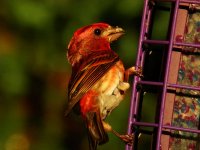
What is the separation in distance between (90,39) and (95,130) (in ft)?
3.16

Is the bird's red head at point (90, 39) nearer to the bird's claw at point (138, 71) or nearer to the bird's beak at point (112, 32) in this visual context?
the bird's beak at point (112, 32)

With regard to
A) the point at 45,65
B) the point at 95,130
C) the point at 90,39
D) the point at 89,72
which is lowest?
the point at 95,130

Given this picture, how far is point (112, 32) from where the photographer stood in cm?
738

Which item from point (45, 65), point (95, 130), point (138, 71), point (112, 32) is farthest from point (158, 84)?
point (45, 65)

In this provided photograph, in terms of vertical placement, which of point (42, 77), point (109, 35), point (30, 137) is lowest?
point (30, 137)

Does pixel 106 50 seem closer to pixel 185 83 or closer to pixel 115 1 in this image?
pixel 185 83

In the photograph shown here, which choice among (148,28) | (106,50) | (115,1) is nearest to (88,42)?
(106,50)

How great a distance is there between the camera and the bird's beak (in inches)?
289

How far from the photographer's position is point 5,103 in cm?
875

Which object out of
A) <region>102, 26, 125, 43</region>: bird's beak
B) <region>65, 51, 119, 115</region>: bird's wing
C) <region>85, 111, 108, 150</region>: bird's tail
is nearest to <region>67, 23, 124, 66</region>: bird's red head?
<region>102, 26, 125, 43</region>: bird's beak

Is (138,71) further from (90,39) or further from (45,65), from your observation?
(45,65)

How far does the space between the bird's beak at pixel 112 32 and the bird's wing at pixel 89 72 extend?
26 cm

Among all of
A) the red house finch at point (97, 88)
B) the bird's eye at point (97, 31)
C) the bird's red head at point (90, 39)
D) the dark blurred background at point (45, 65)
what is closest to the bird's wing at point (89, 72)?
the red house finch at point (97, 88)

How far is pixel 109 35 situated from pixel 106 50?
0.70ft
